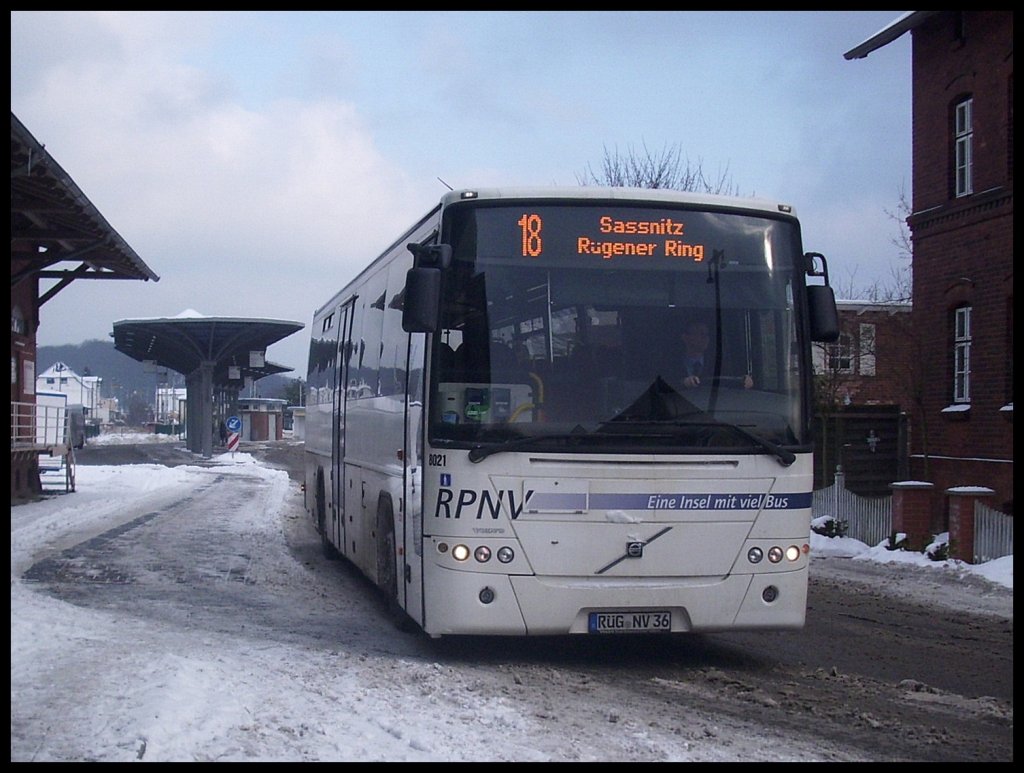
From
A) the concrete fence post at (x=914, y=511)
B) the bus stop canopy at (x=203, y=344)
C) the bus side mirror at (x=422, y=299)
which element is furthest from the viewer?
the bus stop canopy at (x=203, y=344)

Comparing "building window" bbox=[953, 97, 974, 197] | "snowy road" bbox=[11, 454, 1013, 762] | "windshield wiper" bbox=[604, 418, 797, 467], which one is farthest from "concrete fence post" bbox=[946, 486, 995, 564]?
"windshield wiper" bbox=[604, 418, 797, 467]

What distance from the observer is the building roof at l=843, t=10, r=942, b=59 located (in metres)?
20.9

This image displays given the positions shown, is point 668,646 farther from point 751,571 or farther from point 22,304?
point 22,304

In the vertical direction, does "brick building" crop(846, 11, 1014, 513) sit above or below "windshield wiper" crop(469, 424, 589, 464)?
above

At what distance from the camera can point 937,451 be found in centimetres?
2098

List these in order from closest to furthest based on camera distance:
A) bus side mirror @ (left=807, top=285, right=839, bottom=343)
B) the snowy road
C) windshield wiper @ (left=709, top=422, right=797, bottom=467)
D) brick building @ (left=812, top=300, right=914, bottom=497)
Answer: the snowy road < windshield wiper @ (left=709, top=422, right=797, bottom=467) < bus side mirror @ (left=807, top=285, right=839, bottom=343) < brick building @ (left=812, top=300, right=914, bottom=497)

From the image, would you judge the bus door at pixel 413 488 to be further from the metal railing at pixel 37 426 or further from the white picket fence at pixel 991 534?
the metal railing at pixel 37 426

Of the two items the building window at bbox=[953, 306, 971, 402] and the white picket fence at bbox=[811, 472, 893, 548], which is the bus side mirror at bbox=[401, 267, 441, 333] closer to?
the white picket fence at bbox=[811, 472, 893, 548]

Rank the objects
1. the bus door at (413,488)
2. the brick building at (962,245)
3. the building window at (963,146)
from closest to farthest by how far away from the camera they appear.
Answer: the bus door at (413,488) < the brick building at (962,245) < the building window at (963,146)

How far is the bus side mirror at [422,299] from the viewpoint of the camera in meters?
8.07

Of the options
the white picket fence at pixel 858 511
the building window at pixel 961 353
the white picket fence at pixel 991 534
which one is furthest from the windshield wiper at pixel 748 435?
the building window at pixel 961 353

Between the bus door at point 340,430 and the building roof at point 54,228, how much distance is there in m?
4.77

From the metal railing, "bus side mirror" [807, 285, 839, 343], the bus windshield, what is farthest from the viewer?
the metal railing

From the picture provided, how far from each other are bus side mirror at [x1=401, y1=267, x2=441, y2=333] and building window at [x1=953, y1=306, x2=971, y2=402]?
14.7 m
